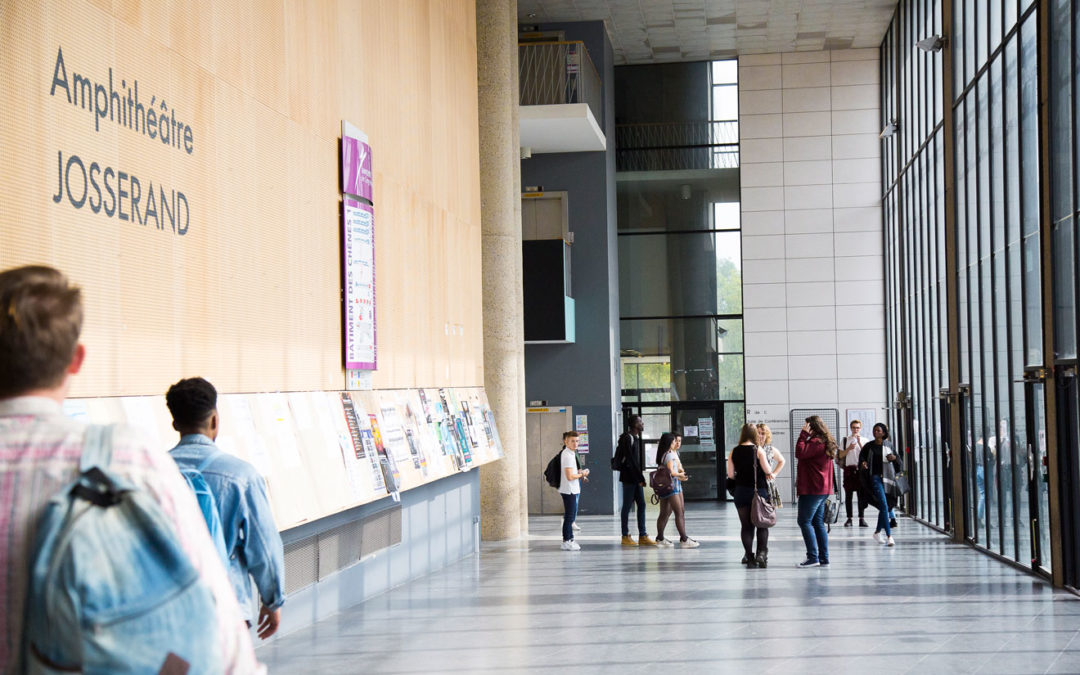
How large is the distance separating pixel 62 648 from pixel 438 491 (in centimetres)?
1178

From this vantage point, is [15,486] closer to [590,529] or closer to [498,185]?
[498,185]

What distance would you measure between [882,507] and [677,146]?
1217 centimetres

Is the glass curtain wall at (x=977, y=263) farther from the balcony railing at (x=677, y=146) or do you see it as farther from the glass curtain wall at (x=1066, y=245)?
the balcony railing at (x=677, y=146)

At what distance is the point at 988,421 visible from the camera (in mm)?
14469

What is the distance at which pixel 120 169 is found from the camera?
6258mm

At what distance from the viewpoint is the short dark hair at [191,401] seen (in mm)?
4301

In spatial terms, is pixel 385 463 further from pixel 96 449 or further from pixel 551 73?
pixel 551 73

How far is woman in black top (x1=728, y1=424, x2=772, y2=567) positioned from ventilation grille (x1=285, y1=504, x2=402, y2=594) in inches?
152

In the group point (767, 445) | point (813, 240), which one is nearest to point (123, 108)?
point (767, 445)

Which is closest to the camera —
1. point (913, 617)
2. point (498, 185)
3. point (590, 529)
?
point (913, 617)

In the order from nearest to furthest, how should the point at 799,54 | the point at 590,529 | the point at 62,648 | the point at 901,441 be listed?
the point at 62,648, the point at 590,529, the point at 901,441, the point at 799,54

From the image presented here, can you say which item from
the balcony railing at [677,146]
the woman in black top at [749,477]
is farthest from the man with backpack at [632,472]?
the balcony railing at [677,146]

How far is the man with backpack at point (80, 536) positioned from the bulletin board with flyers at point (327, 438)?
346 centimetres

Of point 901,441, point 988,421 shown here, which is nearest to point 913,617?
point 988,421
